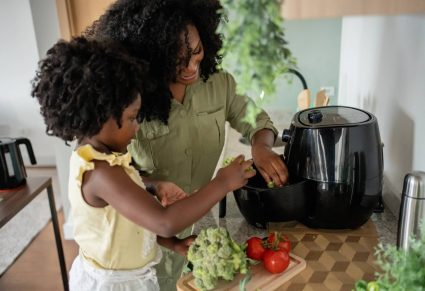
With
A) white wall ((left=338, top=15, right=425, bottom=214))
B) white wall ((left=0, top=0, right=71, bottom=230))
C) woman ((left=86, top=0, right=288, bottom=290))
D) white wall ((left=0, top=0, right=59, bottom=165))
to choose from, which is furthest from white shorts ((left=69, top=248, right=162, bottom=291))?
white wall ((left=0, top=0, right=59, bottom=165))

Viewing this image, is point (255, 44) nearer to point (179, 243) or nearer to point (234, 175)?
point (234, 175)

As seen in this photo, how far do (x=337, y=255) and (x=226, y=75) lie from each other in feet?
1.67

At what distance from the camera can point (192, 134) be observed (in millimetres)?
1048

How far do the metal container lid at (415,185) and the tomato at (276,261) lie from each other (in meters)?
0.24

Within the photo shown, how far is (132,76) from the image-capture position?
76 cm

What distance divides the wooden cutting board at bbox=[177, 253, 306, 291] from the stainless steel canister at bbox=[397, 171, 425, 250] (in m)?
0.19

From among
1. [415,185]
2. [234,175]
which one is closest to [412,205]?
[415,185]

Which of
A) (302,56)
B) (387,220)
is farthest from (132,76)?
(302,56)

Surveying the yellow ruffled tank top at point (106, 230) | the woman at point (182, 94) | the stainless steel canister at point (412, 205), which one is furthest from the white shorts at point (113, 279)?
the stainless steel canister at point (412, 205)

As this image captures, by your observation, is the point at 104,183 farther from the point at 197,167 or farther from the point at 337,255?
the point at 337,255

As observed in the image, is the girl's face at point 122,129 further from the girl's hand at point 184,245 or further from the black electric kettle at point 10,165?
the black electric kettle at point 10,165

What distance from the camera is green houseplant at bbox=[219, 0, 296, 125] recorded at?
388mm

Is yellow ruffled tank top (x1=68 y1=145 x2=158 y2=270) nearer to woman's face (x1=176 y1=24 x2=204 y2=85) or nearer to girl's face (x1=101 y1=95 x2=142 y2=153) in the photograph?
girl's face (x1=101 y1=95 x2=142 y2=153)

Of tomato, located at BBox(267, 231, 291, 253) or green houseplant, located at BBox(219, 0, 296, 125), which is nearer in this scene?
green houseplant, located at BBox(219, 0, 296, 125)
